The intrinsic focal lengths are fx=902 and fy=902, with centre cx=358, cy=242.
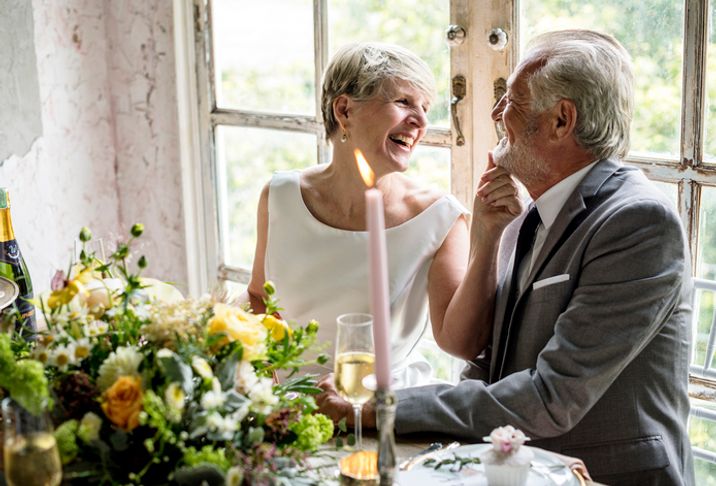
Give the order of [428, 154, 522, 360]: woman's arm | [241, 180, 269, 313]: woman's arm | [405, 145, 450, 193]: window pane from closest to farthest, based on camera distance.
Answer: [428, 154, 522, 360]: woman's arm
[241, 180, 269, 313]: woman's arm
[405, 145, 450, 193]: window pane

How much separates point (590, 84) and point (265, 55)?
1296 millimetres

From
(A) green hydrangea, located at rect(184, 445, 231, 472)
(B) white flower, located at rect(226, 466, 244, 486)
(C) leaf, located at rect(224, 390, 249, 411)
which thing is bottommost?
(B) white flower, located at rect(226, 466, 244, 486)

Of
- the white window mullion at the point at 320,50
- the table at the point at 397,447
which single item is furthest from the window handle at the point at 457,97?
the table at the point at 397,447

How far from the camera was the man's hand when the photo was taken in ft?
5.11

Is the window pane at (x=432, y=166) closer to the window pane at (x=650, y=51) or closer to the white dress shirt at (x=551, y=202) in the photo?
the window pane at (x=650, y=51)

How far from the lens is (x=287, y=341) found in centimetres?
126

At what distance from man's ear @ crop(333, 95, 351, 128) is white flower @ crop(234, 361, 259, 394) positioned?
1.06 meters

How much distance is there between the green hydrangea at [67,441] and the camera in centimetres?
108

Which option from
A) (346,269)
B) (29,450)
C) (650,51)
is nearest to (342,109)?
(346,269)

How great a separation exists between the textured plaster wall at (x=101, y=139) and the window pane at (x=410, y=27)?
67 centimetres

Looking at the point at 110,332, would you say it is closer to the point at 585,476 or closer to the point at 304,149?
the point at 585,476

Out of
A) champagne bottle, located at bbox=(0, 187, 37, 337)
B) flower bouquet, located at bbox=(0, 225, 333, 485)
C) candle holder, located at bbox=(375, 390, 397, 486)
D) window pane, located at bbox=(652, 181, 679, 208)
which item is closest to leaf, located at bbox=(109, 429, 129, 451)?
flower bouquet, located at bbox=(0, 225, 333, 485)

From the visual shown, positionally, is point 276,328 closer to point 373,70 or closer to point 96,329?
point 96,329

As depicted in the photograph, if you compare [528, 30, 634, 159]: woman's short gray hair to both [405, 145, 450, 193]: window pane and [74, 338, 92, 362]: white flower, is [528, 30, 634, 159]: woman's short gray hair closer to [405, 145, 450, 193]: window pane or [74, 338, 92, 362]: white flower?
[405, 145, 450, 193]: window pane
